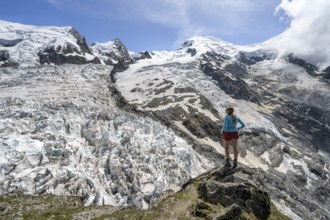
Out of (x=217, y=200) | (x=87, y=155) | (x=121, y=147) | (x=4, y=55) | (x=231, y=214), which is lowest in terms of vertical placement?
(x=87, y=155)

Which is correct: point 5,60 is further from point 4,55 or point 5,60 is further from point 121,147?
point 121,147

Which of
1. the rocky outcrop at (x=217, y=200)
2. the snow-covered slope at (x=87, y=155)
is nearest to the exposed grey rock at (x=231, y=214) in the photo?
the rocky outcrop at (x=217, y=200)

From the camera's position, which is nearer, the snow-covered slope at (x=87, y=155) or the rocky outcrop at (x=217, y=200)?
the rocky outcrop at (x=217, y=200)

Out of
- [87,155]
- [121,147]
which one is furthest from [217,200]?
[121,147]

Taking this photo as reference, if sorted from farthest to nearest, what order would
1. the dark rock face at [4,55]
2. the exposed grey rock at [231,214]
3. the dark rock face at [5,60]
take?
the dark rock face at [4,55] < the dark rock face at [5,60] < the exposed grey rock at [231,214]

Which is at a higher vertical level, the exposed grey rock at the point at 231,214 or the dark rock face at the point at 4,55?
the dark rock face at the point at 4,55

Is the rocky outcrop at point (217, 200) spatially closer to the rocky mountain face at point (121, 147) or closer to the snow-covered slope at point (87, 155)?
the rocky mountain face at point (121, 147)

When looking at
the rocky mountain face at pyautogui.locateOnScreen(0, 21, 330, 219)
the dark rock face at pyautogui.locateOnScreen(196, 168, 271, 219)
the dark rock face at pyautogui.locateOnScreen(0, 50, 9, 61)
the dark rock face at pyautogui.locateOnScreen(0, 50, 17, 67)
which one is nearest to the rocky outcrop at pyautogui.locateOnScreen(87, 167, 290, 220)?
the dark rock face at pyautogui.locateOnScreen(196, 168, 271, 219)

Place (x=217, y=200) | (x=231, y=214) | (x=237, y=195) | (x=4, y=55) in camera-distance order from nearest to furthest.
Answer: (x=231, y=214), (x=237, y=195), (x=217, y=200), (x=4, y=55)

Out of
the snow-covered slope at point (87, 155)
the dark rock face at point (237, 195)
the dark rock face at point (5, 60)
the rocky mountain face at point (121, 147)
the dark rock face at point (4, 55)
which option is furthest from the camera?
the dark rock face at point (4, 55)

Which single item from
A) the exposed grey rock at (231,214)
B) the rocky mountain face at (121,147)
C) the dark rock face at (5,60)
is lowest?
the rocky mountain face at (121,147)

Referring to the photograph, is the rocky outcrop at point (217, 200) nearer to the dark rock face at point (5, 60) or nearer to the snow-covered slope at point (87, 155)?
the snow-covered slope at point (87, 155)

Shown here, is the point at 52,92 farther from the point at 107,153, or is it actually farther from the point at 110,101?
the point at 107,153

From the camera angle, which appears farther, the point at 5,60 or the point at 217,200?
the point at 5,60
